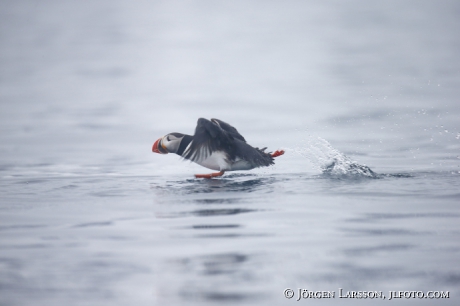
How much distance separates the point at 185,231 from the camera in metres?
4.57

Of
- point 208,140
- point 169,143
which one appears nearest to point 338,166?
point 208,140

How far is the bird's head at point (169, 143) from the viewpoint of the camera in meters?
7.98

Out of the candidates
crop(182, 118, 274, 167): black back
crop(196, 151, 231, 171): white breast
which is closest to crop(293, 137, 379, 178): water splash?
crop(182, 118, 274, 167): black back

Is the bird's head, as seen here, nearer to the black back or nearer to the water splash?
the black back

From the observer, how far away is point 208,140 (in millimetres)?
7352

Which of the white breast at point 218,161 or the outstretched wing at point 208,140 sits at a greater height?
the outstretched wing at point 208,140

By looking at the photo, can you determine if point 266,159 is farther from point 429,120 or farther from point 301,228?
point 429,120

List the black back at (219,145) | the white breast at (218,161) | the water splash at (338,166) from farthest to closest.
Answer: the white breast at (218,161)
the black back at (219,145)
the water splash at (338,166)

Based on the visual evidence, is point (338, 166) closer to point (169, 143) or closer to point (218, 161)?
point (218, 161)

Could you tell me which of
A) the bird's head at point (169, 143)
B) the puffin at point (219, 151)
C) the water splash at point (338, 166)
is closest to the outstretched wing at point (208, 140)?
the puffin at point (219, 151)

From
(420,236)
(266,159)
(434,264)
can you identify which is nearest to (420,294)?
(434,264)

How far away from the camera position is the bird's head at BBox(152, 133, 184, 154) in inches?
314

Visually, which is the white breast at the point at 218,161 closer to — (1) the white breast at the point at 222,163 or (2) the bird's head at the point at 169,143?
(1) the white breast at the point at 222,163

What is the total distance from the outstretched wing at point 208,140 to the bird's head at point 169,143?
1.48 ft
